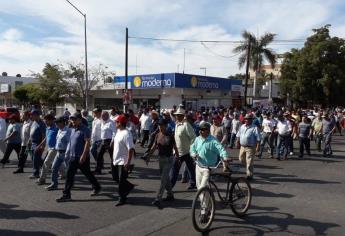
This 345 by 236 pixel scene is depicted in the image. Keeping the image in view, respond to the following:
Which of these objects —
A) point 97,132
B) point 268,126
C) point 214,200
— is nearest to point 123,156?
point 214,200

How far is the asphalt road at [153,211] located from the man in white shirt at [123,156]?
319mm

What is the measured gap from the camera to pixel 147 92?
38.9 metres

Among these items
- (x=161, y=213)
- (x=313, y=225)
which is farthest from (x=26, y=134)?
(x=313, y=225)

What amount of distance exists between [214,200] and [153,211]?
58.3 inches

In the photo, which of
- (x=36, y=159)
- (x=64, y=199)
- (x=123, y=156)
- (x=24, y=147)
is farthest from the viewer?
(x=24, y=147)

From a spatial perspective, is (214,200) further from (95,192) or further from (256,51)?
(256,51)

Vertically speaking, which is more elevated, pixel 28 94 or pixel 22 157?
pixel 28 94

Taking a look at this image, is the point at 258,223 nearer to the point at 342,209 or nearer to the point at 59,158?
the point at 342,209

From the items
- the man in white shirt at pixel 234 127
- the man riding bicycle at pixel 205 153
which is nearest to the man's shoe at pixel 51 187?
the man riding bicycle at pixel 205 153

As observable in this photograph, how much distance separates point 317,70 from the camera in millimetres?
44094

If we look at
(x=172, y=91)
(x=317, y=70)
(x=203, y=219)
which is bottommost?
(x=203, y=219)

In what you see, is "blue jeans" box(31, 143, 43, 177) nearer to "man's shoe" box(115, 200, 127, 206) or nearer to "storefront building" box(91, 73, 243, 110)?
"man's shoe" box(115, 200, 127, 206)

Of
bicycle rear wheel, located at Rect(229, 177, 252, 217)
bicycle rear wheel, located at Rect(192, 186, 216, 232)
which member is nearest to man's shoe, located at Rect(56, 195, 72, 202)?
bicycle rear wheel, located at Rect(192, 186, 216, 232)

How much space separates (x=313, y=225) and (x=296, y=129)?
11464 mm
